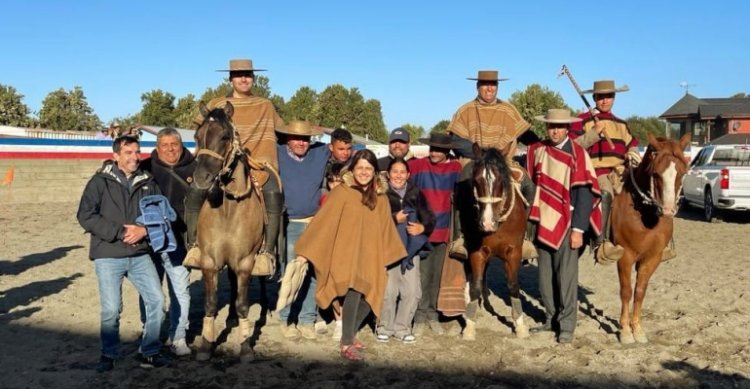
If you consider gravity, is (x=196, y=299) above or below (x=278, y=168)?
below

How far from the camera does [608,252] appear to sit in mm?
6125

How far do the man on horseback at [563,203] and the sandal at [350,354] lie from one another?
2.06 meters

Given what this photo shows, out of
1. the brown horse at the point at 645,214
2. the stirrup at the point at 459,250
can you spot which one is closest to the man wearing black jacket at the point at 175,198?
the stirrup at the point at 459,250

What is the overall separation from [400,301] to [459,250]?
77 cm

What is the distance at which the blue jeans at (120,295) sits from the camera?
496cm

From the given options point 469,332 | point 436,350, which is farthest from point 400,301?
point 469,332

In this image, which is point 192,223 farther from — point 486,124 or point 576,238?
point 576,238

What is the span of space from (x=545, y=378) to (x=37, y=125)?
64649 mm

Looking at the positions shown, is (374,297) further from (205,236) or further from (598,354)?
(598,354)

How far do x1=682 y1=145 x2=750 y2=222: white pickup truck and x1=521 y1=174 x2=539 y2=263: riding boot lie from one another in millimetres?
10013

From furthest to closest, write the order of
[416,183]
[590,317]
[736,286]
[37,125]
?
1. [37,125]
2. [736,286]
3. [590,317]
4. [416,183]

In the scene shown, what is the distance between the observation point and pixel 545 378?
5.21m

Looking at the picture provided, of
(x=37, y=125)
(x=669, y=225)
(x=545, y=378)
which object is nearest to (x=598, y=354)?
(x=545, y=378)

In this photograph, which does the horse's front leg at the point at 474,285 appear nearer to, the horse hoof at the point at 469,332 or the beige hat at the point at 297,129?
the horse hoof at the point at 469,332
